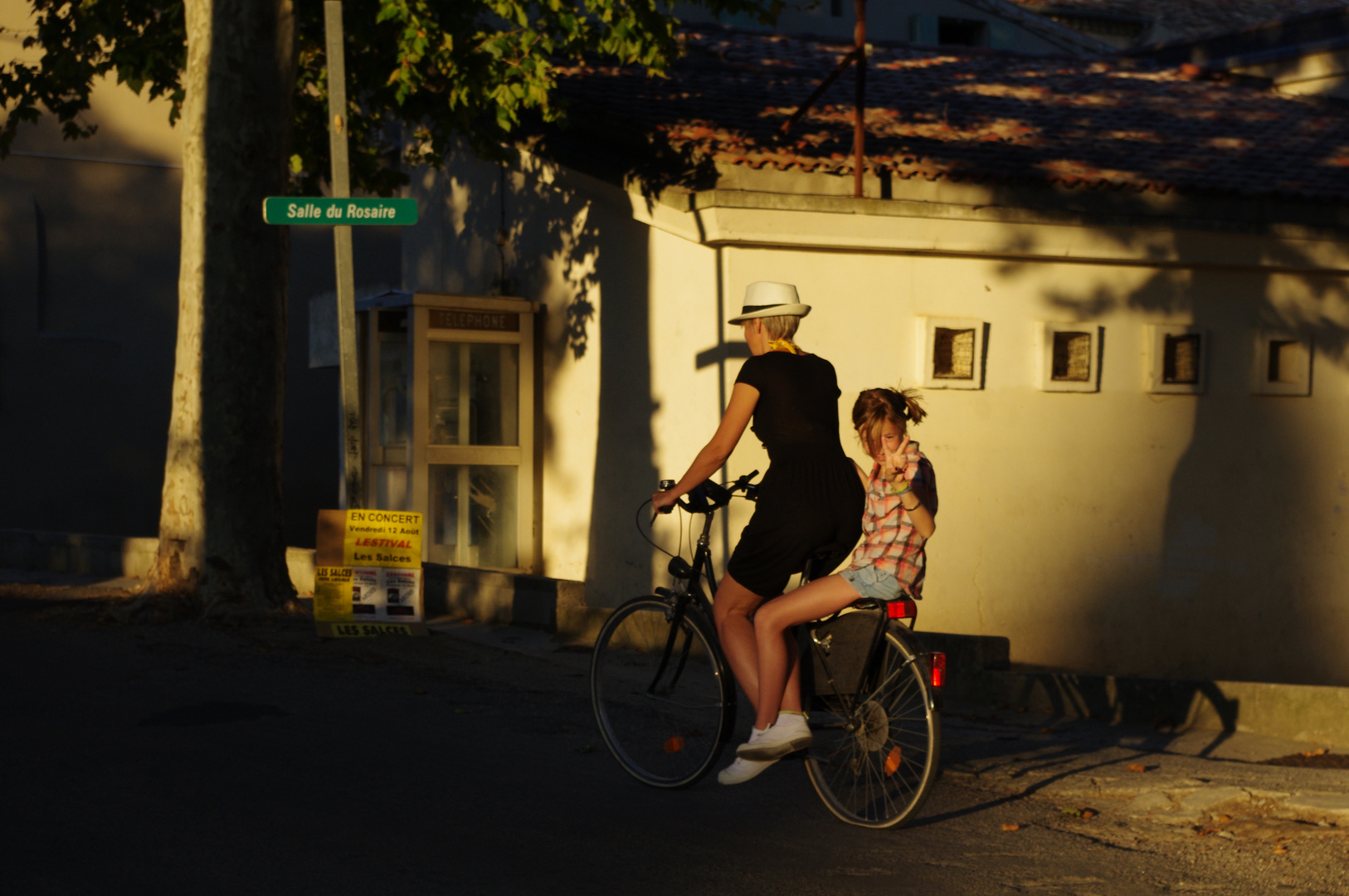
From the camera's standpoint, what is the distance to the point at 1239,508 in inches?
465

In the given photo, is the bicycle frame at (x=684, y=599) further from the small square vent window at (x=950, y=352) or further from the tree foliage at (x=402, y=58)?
the tree foliage at (x=402, y=58)

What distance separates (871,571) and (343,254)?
19.0 feet

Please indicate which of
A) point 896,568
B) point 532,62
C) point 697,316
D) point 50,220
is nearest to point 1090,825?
point 896,568

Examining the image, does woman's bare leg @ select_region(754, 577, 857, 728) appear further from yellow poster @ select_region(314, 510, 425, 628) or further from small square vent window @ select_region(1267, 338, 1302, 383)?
small square vent window @ select_region(1267, 338, 1302, 383)

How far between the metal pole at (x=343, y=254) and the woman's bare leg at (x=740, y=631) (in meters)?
5.00

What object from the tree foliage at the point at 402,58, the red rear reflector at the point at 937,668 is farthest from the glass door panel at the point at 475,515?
the red rear reflector at the point at 937,668

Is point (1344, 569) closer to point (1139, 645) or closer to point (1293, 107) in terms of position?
point (1139, 645)

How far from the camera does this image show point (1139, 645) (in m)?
11.6

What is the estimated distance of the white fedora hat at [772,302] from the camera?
5.72m

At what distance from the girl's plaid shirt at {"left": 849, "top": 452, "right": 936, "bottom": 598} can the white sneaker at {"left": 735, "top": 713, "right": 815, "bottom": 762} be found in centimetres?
59

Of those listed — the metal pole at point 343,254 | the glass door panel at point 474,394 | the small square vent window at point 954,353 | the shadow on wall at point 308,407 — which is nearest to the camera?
the metal pole at point 343,254

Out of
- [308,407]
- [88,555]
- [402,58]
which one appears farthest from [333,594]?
[308,407]

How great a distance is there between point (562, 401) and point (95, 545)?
5.43m

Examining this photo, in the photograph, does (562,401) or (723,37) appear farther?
(723,37)
